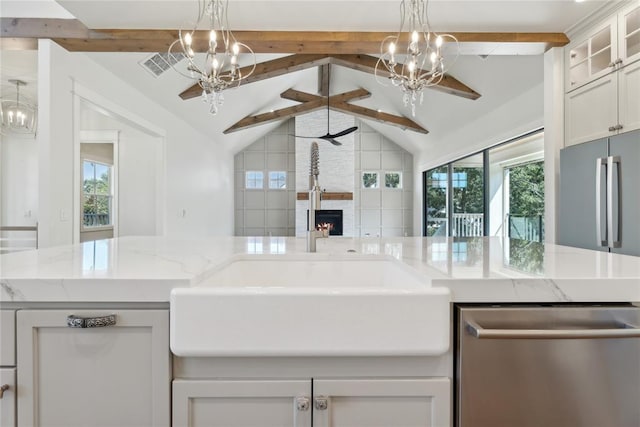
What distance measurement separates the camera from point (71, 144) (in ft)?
10.4

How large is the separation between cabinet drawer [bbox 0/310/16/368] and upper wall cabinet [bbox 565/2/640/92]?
3.48m

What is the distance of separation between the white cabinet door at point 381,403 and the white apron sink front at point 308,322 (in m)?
0.10

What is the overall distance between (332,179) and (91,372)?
8.17 metres

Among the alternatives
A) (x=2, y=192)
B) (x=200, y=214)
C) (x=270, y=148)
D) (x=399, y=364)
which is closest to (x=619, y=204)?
(x=399, y=364)

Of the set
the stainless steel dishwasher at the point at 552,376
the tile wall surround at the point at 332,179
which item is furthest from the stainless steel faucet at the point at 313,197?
the tile wall surround at the point at 332,179

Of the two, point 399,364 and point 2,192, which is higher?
point 2,192

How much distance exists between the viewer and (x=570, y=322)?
2.73 ft

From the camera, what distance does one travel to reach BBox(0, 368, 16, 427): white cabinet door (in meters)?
0.82

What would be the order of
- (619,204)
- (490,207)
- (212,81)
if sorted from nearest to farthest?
(619,204) → (212,81) → (490,207)

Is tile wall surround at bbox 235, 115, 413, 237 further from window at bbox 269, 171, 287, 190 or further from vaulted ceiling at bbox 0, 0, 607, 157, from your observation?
vaulted ceiling at bbox 0, 0, 607, 157

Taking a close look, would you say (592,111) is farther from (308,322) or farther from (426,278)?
(308,322)

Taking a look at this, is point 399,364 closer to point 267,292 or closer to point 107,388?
point 267,292

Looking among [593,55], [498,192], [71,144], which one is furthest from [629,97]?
[71,144]

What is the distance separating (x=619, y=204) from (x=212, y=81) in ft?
9.50
